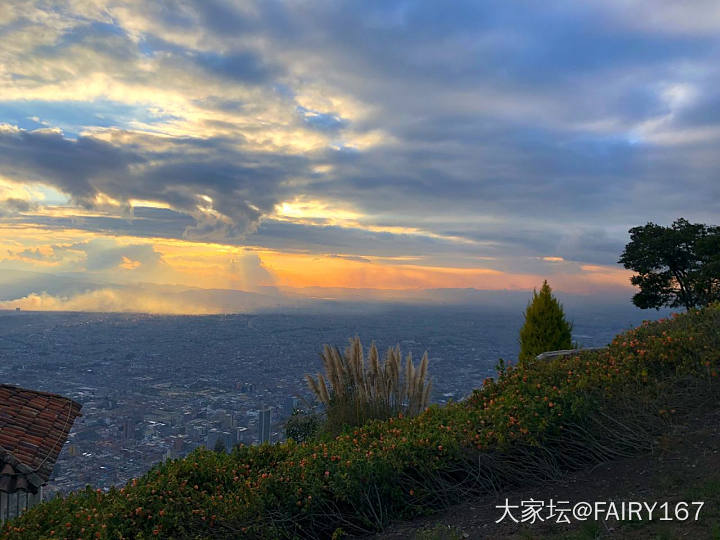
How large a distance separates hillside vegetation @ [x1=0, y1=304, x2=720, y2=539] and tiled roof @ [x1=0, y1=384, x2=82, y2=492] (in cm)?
52

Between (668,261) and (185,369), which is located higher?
(668,261)

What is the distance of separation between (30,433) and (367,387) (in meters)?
4.57

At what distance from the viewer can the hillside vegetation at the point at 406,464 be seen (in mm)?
4180

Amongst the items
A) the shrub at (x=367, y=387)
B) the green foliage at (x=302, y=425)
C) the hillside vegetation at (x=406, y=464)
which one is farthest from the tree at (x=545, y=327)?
the hillside vegetation at (x=406, y=464)

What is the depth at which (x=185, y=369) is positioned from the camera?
29.5 meters

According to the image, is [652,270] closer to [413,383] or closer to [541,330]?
[541,330]

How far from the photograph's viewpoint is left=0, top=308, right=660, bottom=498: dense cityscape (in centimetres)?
1480

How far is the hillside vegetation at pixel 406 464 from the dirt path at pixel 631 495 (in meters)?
0.17

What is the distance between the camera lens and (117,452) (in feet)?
47.6

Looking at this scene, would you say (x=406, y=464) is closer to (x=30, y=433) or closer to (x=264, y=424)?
(x=30, y=433)

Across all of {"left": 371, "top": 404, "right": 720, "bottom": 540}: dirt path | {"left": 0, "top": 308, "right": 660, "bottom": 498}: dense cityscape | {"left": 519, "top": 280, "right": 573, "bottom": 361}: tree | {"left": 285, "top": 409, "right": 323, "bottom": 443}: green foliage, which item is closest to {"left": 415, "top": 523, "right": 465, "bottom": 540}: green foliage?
{"left": 371, "top": 404, "right": 720, "bottom": 540}: dirt path

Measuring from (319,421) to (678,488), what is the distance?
735cm

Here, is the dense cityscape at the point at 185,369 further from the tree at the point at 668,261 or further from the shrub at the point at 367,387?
the tree at the point at 668,261

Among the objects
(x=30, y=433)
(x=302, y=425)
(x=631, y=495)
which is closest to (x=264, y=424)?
(x=302, y=425)
